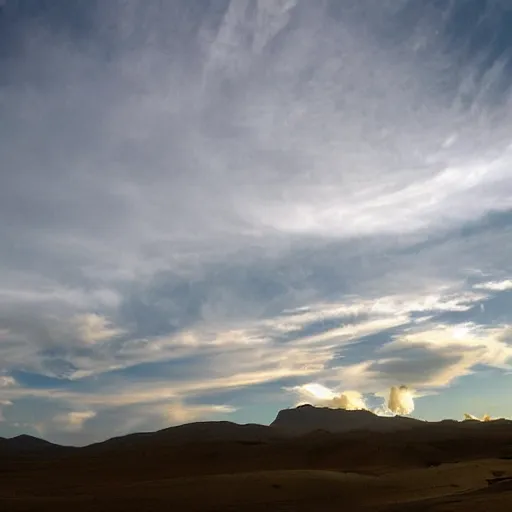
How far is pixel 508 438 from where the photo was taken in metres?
64.2

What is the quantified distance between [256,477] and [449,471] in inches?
405

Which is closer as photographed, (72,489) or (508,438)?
(72,489)

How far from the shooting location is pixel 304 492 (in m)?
23.0

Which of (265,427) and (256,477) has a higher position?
(265,427)

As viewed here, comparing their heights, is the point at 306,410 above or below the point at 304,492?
above

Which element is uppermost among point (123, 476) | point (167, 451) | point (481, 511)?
point (167, 451)

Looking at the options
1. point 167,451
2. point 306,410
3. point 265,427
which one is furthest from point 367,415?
point 167,451

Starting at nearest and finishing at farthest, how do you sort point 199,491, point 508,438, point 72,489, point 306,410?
1. point 199,491
2. point 72,489
3. point 508,438
4. point 306,410

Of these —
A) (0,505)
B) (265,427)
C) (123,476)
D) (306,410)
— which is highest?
(306,410)

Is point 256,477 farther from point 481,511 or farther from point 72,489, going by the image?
point 481,511

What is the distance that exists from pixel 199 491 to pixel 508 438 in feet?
172

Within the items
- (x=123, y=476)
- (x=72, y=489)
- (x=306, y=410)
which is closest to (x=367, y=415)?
(x=306, y=410)

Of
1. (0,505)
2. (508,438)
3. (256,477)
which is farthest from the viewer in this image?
(508,438)

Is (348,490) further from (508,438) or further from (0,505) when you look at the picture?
(508,438)
